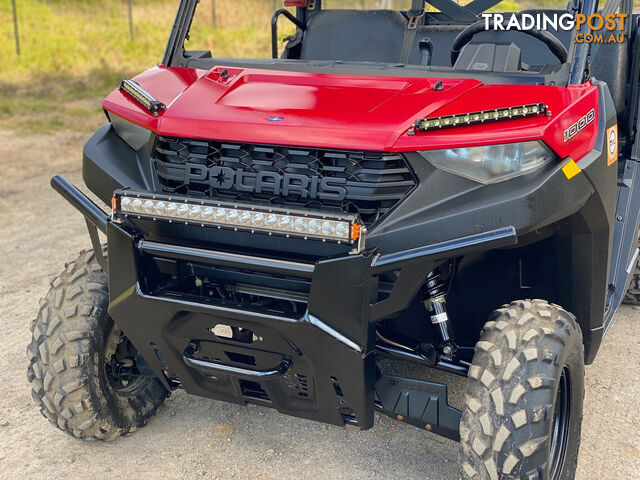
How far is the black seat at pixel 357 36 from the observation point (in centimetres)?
430

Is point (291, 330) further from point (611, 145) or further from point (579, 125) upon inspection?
point (611, 145)

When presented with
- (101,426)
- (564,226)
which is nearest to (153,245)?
(101,426)

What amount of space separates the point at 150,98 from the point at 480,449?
1797 mm

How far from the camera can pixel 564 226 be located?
305cm

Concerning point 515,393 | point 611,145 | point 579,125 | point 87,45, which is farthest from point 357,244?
point 87,45

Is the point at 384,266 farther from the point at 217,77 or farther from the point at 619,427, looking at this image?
the point at 619,427

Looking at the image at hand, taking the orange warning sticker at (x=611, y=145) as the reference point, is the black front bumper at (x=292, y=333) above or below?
below

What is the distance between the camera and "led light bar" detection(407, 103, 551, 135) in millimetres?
2703

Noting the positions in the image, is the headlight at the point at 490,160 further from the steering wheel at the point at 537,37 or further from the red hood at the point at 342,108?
the steering wheel at the point at 537,37

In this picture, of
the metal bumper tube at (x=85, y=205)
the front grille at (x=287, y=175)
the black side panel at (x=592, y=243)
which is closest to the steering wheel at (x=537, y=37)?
the black side panel at (x=592, y=243)

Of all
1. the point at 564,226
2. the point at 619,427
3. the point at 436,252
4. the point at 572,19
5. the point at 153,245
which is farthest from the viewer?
the point at 619,427

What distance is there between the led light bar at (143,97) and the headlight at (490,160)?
1069mm

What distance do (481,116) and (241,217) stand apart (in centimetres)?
88

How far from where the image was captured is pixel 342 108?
2.86 m
